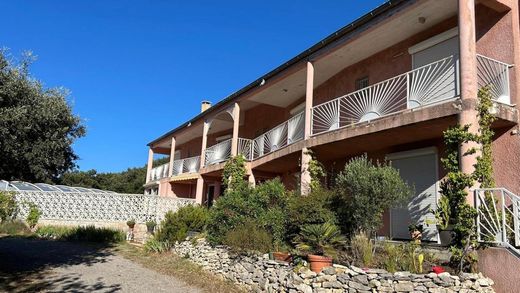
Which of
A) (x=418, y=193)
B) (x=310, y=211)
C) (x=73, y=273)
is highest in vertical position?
(x=418, y=193)

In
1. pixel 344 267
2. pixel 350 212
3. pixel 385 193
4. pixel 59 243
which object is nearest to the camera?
pixel 344 267

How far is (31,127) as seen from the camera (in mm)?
9047

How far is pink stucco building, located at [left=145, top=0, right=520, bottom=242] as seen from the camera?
9.03m

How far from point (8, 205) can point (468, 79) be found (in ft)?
71.4

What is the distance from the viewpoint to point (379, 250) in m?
8.93

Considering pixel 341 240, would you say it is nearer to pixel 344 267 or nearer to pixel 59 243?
pixel 344 267

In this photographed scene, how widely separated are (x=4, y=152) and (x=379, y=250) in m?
8.67

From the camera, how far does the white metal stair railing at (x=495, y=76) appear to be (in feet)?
30.7

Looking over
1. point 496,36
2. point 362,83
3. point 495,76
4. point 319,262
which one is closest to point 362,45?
point 362,83

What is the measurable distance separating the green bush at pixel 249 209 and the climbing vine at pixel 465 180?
443cm

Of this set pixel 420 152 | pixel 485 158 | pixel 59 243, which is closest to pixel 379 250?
pixel 485 158

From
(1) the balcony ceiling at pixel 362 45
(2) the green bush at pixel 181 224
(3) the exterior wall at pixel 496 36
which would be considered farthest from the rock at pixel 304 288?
(1) the balcony ceiling at pixel 362 45

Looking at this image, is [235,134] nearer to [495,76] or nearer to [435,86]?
[435,86]

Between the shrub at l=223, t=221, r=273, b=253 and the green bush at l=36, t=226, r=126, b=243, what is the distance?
975cm
